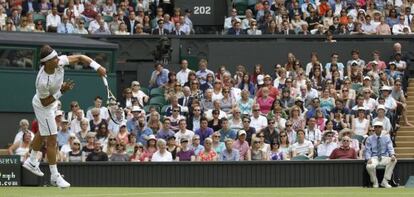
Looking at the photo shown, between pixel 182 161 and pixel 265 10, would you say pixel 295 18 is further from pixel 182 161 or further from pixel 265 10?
pixel 182 161

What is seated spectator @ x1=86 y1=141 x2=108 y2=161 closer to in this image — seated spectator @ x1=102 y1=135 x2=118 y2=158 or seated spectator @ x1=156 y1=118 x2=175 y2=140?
seated spectator @ x1=102 y1=135 x2=118 y2=158

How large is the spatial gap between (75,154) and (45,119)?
28.9ft

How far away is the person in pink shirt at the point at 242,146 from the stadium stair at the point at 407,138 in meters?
4.17

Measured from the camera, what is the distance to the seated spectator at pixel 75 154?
27.6 metres

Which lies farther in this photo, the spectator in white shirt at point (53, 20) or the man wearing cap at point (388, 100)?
the spectator in white shirt at point (53, 20)

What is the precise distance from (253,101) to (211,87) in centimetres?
149

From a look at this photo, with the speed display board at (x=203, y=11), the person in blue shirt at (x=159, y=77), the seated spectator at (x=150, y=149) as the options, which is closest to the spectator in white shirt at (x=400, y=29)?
the speed display board at (x=203, y=11)

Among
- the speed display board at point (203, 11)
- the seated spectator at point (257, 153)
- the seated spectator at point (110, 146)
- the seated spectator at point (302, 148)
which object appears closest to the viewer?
the seated spectator at point (257, 153)

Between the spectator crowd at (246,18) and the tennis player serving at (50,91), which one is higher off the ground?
the spectator crowd at (246,18)

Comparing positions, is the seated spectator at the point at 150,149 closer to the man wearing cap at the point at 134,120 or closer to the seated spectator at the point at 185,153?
the seated spectator at the point at 185,153

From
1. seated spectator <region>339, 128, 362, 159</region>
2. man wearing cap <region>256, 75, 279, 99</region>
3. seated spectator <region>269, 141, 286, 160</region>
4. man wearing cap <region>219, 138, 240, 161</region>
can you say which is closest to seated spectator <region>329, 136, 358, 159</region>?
seated spectator <region>339, 128, 362, 159</region>

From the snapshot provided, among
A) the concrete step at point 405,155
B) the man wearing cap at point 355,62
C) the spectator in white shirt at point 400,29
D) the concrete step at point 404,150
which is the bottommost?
the concrete step at point 405,155

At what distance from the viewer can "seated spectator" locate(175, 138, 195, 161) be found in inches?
1089

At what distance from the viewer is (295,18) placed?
116ft
